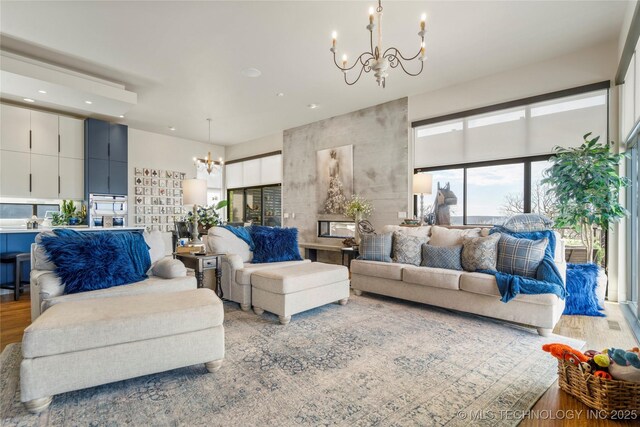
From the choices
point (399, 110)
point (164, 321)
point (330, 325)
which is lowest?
point (330, 325)

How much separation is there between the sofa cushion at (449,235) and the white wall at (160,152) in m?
6.74

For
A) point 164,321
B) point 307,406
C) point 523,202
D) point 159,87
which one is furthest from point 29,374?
point 523,202

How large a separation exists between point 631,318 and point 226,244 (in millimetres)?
4417

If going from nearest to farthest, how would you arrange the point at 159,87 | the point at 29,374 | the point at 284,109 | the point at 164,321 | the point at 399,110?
the point at 29,374, the point at 164,321, the point at 159,87, the point at 399,110, the point at 284,109

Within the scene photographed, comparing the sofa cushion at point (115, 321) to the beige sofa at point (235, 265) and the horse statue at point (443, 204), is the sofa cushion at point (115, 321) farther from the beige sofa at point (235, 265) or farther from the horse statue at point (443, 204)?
the horse statue at point (443, 204)

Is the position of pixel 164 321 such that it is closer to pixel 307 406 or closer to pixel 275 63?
pixel 307 406

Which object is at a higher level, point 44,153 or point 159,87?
point 159,87

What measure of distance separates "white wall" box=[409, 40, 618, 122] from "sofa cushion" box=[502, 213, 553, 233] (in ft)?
6.27

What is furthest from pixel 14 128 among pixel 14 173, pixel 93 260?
pixel 93 260

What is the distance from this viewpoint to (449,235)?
3.95m

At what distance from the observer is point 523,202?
446 cm

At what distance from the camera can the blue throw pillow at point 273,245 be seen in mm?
3994

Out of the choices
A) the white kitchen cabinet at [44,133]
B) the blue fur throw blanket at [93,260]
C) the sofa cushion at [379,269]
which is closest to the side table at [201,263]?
the blue fur throw blanket at [93,260]

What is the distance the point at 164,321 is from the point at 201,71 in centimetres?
380
